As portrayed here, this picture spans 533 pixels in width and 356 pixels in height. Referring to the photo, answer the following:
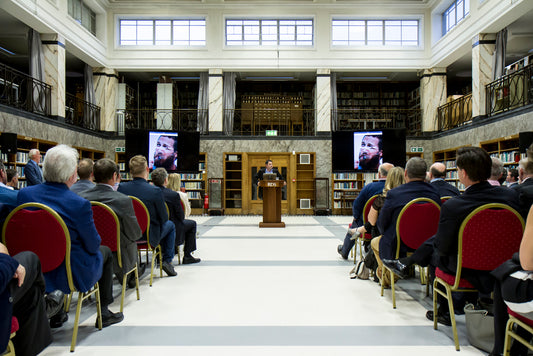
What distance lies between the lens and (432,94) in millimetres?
12477

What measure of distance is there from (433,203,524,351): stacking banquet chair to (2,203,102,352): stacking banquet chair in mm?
2246

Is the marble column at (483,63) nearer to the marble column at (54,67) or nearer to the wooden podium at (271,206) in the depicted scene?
the wooden podium at (271,206)

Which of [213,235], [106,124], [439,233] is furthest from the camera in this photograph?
[106,124]

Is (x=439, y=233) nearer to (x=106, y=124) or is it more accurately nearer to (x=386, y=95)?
(x=106, y=124)

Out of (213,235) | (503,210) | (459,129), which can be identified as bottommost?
(213,235)

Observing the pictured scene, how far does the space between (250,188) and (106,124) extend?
5.60m

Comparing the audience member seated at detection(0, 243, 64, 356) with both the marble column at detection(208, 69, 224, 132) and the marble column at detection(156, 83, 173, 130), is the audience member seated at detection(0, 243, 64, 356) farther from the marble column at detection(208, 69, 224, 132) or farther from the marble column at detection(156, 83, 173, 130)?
the marble column at detection(156, 83, 173, 130)

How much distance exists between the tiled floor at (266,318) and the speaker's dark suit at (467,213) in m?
0.46

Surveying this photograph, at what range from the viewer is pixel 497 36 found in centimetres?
970

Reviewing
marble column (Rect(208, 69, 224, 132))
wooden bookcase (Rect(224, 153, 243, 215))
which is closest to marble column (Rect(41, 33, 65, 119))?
marble column (Rect(208, 69, 224, 132))

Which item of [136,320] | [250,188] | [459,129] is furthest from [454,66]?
[136,320]

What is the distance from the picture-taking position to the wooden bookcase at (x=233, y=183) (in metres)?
12.5

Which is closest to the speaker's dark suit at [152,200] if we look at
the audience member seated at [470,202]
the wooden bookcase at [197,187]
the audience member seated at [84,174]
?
the audience member seated at [84,174]

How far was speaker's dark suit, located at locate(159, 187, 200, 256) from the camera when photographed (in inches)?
162
